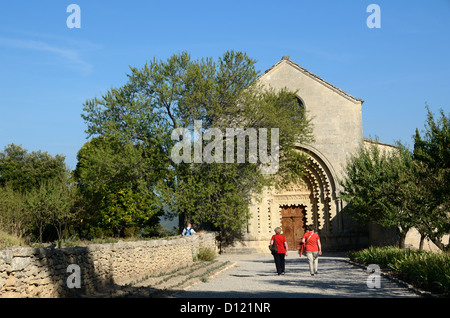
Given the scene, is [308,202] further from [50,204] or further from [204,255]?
[50,204]

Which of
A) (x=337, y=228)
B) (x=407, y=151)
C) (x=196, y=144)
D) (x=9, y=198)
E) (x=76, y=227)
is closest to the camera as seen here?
(x=407, y=151)

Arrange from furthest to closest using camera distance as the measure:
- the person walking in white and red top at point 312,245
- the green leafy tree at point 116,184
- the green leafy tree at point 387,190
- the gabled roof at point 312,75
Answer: the gabled roof at point 312,75 → the green leafy tree at point 116,184 → the green leafy tree at point 387,190 → the person walking in white and red top at point 312,245

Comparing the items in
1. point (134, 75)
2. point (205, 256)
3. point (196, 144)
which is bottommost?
point (205, 256)

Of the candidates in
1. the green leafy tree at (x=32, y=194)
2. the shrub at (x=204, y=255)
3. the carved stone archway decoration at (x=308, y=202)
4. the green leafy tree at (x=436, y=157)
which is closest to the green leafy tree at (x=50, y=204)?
the green leafy tree at (x=32, y=194)

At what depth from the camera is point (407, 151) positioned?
19297mm

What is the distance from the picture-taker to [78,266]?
420 inches

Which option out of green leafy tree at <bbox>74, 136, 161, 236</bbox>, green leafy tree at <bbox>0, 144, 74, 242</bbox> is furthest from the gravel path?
green leafy tree at <bbox>74, 136, 161, 236</bbox>

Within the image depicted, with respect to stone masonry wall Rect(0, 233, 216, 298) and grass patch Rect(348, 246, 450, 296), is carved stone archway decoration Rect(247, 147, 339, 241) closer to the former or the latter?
stone masonry wall Rect(0, 233, 216, 298)

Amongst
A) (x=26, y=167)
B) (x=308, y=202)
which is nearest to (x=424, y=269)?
(x=308, y=202)

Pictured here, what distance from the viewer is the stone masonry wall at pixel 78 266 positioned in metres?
8.42

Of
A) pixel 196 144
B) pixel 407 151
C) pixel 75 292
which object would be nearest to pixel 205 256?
pixel 196 144

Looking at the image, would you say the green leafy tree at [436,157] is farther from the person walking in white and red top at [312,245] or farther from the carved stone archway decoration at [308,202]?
the carved stone archway decoration at [308,202]
